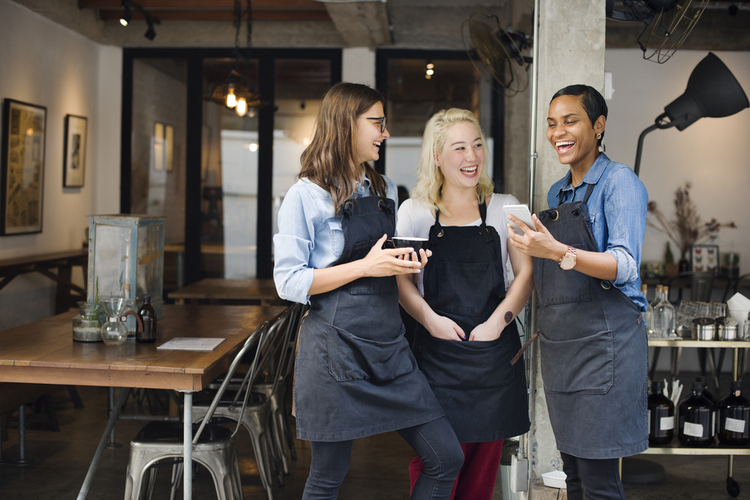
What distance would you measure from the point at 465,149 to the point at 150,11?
5419 millimetres

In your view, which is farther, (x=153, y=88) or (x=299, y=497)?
(x=153, y=88)

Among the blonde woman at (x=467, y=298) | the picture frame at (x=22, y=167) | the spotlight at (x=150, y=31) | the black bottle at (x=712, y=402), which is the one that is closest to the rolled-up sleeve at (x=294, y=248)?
the blonde woman at (x=467, y=298)

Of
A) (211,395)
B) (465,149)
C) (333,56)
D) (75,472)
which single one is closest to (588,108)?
(465,149)

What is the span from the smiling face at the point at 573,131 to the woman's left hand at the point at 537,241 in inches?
14.6

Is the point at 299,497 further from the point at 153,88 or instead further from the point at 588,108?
the point at 153,88

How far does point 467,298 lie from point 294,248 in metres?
0.70

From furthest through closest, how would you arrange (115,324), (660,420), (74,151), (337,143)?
1. (74,151)
2. (660,420)
3. (115,324)
4. (337,143)

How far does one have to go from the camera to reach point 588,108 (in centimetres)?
204

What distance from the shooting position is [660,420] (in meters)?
2.94

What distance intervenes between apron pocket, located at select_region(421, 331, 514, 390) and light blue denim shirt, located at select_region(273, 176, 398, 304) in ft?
1.82

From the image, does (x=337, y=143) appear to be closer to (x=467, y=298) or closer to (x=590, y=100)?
(x=467, y=298)

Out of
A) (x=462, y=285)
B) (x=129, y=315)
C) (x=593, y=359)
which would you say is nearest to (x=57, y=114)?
(x=129, y=315)

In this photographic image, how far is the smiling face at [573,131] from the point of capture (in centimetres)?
203

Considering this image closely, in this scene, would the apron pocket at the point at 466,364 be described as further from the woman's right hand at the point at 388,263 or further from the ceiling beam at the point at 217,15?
the ceiling beam at the point at 217,15
